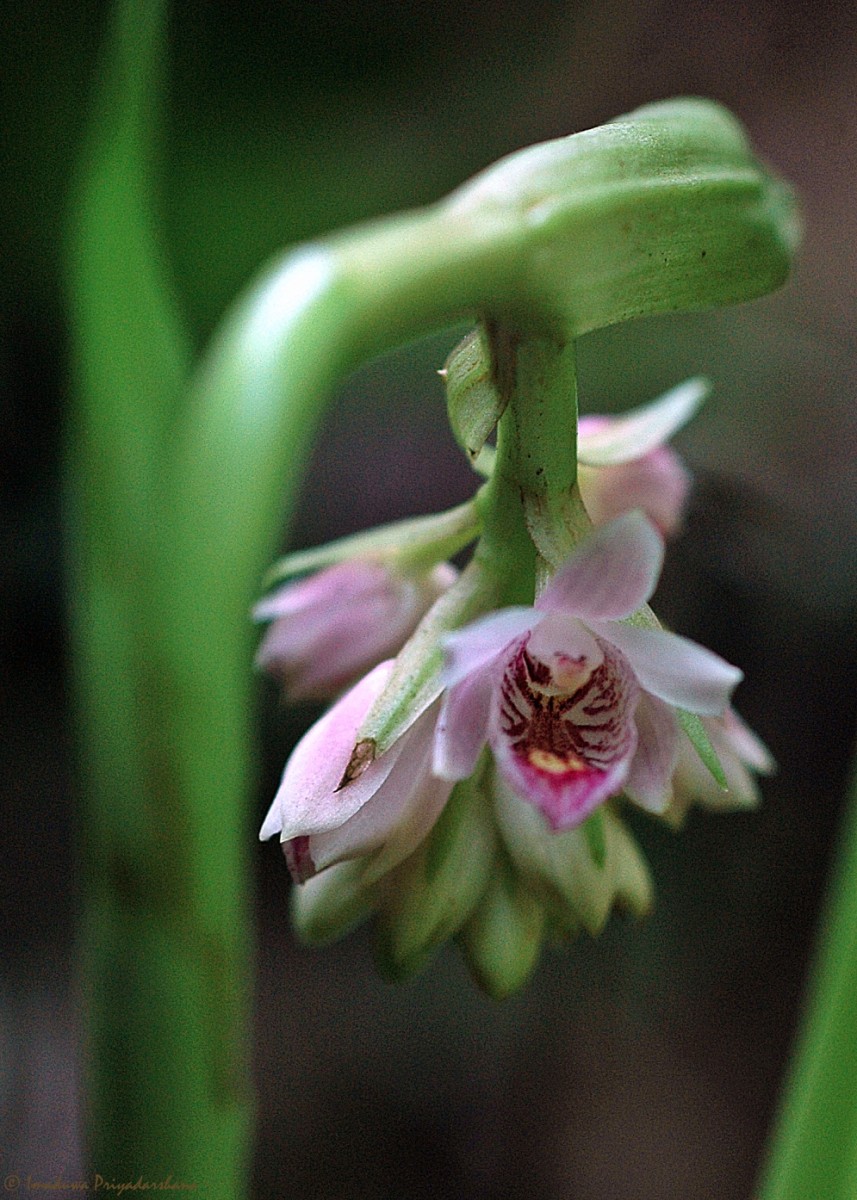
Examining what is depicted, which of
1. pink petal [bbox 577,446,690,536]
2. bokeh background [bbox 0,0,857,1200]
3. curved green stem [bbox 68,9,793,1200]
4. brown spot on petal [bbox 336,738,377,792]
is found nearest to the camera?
curved green stem [bbox 68,9,793,1200]

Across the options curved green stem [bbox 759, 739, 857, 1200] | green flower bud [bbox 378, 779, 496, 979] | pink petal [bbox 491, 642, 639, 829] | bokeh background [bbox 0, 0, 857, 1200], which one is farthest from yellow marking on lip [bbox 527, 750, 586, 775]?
bokeh background [bbox 0, 0, 857, 1200]

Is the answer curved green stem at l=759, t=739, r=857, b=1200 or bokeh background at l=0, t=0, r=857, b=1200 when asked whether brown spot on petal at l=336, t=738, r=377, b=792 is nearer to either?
curved green stem at l=759, t=739, r=857, b=1200

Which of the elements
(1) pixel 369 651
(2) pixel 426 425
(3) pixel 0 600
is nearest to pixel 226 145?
(2) pixel 426 425

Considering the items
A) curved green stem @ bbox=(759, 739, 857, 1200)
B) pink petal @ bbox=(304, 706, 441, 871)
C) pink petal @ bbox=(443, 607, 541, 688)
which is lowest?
curved green stem @ bbox=(759, 739, 857, 1200)

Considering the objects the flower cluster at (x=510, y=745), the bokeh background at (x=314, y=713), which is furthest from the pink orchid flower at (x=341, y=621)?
the bokeh background at (x=314, y=713)

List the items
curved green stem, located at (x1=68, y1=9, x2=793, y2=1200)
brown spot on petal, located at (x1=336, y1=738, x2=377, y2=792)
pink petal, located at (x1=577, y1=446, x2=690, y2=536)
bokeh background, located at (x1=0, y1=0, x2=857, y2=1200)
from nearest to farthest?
curved green stem, located at (x1=68, y1=9, x2=793, y2=1200) < brown spot on petal, located at (x1=336, y1=738, x2=377, y2=792) < pink petal, located at (x1=577, y1=446, x2=690, y2=536) < bokeh background, located at (x1=0, y1=0, x2=857, y2=1200)

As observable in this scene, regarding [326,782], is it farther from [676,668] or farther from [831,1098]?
[831,1098]

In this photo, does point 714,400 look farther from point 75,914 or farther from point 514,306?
point 514,306
